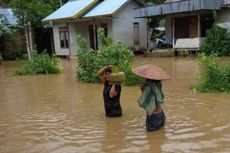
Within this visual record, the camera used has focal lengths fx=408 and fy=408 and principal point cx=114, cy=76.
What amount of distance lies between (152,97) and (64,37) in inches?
1026

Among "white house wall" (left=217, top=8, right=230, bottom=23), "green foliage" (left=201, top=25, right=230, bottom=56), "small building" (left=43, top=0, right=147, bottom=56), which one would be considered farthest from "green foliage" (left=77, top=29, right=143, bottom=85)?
"small building" (left=43, top=0, right=147, bottom=56)

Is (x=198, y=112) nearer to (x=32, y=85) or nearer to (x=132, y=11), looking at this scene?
(x=32, y=85)

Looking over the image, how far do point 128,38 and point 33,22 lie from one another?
8.61 m

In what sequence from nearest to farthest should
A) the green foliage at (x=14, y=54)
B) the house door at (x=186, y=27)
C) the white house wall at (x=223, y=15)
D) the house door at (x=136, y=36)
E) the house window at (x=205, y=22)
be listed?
1. the white house wall at (x=223, y=15)
2. the house window at (x=205, y=22)
3. the house door at (x=186, y=27)
4. the house door at (x=136, y=36)
5. the green foliage at (x=14, y=54)

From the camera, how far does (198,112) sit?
822cm

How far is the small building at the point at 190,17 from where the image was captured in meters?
22.7

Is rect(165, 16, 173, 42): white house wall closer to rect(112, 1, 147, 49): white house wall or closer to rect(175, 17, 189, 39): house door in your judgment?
rect(175, 17, 189, 39): house door

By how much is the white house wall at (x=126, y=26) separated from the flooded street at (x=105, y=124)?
53.5 feet

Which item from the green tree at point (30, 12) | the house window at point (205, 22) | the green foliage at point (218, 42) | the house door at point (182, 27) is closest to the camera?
the green tree at point (30, 12)

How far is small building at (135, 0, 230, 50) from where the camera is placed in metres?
22.7

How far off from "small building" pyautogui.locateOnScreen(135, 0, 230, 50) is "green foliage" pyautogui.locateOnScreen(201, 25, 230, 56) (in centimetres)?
50

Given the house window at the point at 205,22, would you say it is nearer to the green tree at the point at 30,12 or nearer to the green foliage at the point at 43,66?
the green tree at the point at 30,12

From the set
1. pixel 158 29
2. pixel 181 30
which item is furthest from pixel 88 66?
pixel 158 29

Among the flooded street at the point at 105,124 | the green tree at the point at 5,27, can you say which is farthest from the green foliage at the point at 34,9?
the flooded street at the point at 105,124
